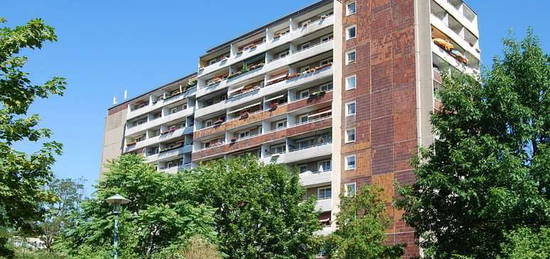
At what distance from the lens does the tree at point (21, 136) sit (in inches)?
495

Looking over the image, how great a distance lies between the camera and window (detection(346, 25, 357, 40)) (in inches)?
1956

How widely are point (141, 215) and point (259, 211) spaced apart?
323 inches

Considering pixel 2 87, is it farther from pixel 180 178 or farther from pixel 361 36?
pixel 361 36

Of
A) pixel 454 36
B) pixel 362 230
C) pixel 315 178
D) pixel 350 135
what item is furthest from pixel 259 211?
pixel 454 36

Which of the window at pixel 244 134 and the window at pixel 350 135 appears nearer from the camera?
the window at pixel 350 135

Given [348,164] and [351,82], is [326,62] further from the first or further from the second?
[348,164]

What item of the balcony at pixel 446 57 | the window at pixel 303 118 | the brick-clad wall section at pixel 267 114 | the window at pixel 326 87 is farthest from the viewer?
the window at pixel 303 118

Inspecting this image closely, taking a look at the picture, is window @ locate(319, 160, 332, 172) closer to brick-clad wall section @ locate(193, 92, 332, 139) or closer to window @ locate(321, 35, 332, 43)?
brick-clad wall section @ locate(193, 92, 332, 139)

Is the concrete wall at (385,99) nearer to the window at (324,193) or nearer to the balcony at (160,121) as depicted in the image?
the window at (324,193)

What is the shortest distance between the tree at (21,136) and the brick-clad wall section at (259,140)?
35.5 metres

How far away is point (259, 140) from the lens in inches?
2085

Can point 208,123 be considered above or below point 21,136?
above

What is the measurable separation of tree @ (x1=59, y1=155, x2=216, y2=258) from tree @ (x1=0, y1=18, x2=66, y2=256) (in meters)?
15.6

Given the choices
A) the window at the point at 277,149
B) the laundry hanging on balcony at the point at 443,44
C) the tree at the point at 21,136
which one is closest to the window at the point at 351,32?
the laundry hanging on balcony at the point at 443,44
